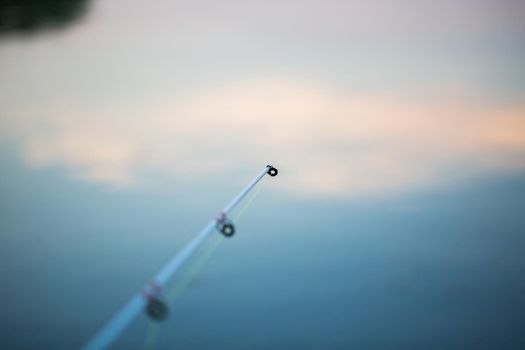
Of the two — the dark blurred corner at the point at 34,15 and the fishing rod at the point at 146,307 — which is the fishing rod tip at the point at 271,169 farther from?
the dark blurred corner at the point at 34,15

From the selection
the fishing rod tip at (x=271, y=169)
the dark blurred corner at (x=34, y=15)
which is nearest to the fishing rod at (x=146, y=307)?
the fishing rod tip at (x=271, y=169)

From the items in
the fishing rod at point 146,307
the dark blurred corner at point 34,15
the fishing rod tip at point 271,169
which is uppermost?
the dark blurred corner at point 34,15

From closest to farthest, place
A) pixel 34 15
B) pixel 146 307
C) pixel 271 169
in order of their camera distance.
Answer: pixel 146 307 → pixel 271 169 → pixel 34 15

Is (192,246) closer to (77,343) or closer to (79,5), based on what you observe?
(79,5)

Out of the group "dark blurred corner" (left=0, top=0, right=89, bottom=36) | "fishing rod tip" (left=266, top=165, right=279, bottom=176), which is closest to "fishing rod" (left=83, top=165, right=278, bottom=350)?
"fishing rod tip" (left=266, top=165, right=279, bottom=176)

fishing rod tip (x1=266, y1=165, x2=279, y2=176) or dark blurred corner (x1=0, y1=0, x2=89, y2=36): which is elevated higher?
dark blurred corner (x1=0, y1=0, x2=89, y2=36)

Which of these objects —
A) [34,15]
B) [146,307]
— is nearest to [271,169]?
[146,307]

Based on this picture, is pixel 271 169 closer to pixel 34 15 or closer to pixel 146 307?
pixel 146 307

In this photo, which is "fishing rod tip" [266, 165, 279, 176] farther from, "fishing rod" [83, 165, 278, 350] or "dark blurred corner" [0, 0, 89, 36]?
"dark blurred corner" [0, 0, 89, 36]

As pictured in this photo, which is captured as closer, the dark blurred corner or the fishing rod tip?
the fishing rod tip
